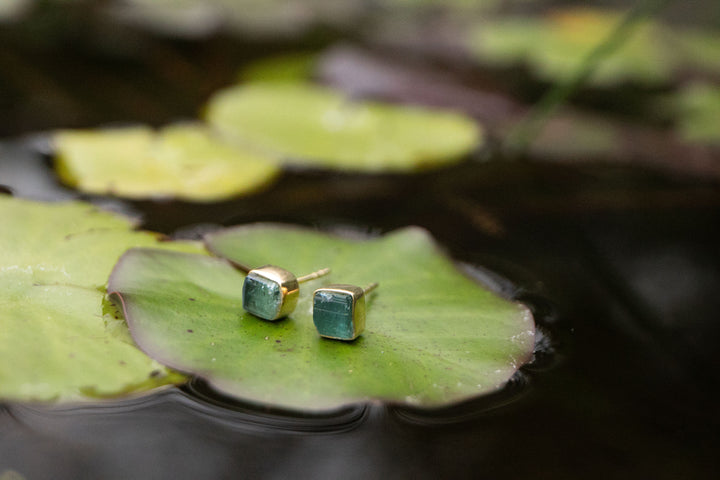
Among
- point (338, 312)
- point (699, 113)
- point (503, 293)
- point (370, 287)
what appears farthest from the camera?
point (699, 113)

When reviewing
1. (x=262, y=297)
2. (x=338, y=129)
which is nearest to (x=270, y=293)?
(x=262, y=297)

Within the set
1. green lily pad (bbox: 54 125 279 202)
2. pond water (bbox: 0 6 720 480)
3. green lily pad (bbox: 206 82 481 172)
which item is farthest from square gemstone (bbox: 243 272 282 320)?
green lily pad (bbox: 206 82 481 172)

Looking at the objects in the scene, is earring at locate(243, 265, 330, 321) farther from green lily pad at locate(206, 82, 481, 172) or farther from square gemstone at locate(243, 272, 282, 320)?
green lily pad at locate(206, 82, 481, 172)

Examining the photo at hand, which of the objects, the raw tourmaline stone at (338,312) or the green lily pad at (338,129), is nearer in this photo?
the raw tourmaline stone at (338,312)

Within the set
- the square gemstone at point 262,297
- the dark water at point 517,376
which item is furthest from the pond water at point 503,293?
the square gemstone at point 262,297

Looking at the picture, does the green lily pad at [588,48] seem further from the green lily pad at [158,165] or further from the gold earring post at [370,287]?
the gold earring post at [370,287]

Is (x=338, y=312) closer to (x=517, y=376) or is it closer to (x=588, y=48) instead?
(x=517, y=376)

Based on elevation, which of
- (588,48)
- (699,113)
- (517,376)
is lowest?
(517,376)
